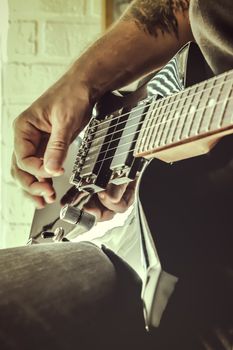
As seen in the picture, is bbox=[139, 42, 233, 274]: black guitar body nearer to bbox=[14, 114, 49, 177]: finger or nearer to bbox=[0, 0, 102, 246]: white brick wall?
bbox=[14, 114, 49, 177]: finger

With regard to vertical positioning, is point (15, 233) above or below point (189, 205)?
below

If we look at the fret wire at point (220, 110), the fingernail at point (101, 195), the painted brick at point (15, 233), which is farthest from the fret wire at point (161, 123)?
the painted brick at point (15, 233)

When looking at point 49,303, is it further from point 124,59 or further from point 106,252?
point 124,59

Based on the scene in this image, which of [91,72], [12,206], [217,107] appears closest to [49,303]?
[217,107]

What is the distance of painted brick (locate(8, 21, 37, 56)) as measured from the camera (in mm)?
1509

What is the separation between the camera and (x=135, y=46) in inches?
34.9

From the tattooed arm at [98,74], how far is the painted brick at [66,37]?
0.59m

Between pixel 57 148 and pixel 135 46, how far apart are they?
204 mm

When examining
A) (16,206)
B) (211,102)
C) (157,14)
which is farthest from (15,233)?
(211,102)

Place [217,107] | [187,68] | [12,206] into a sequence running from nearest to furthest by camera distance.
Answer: [217,107] → [187,68] → [12,206]

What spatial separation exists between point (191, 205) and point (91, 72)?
0.37 meters

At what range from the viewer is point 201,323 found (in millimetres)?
584

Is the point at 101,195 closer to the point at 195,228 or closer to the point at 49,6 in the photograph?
the point at 195,228

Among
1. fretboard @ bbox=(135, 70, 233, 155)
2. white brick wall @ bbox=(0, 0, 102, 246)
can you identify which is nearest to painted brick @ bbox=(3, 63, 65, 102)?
white brick wall @ bbox=(0, 0, 102, 246)
